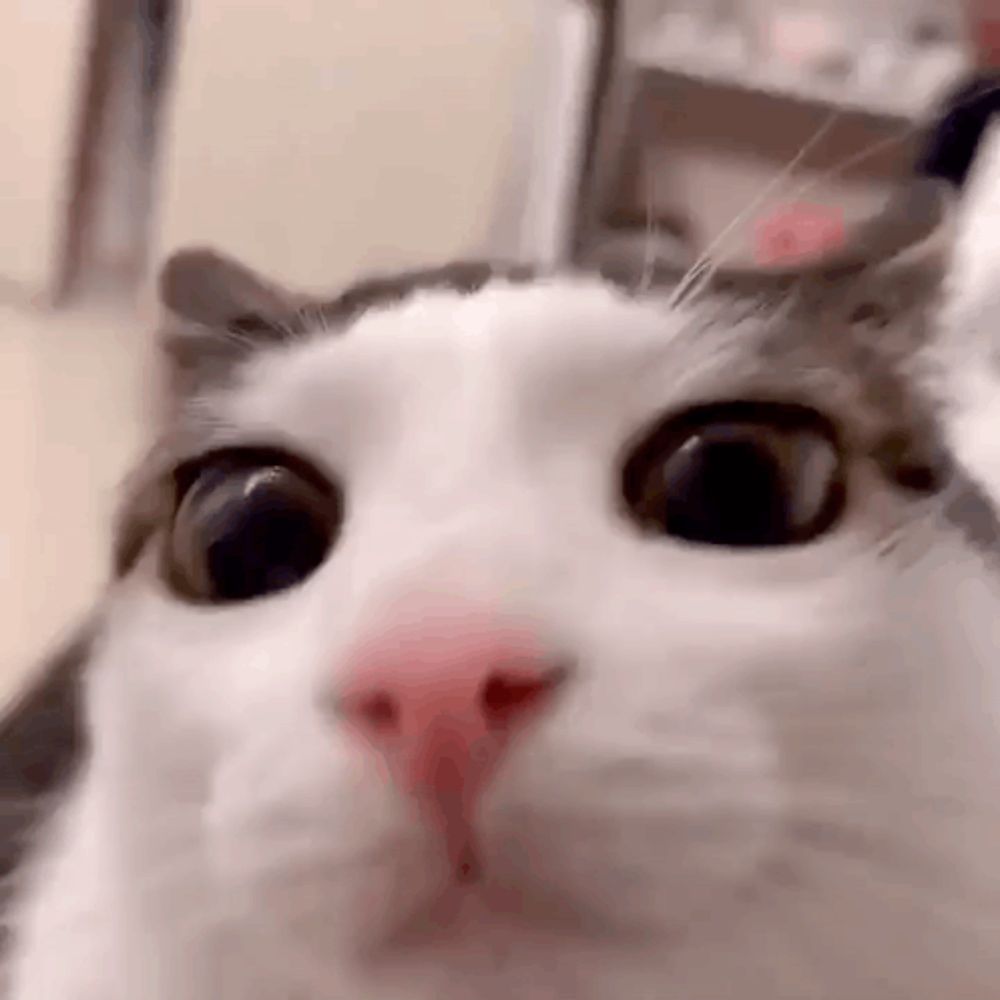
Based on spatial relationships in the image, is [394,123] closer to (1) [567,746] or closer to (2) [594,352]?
(2) [594,352]

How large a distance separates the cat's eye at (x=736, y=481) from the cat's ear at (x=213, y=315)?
17 cm

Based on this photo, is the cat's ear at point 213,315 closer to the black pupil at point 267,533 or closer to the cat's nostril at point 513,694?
the black pupil at point 267,533

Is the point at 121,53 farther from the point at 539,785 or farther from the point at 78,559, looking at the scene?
the point at 539,785

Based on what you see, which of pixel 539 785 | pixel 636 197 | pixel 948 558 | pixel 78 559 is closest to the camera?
pixel 539 785

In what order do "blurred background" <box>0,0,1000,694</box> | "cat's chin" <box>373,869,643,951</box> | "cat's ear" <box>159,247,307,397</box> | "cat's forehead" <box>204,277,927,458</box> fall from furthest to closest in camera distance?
"blurred background" <box>0,0,1000,694</box> → "cat's ear" <box>159,247,307,397</box> → "cat's forehead" <box>204,277,927,458</box> → "cat's chin" <box>373,869,643,951</box>

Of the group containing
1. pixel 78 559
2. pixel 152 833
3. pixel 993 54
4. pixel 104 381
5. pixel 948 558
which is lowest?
pixel 78 559

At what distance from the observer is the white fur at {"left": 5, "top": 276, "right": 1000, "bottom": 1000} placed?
337 mm

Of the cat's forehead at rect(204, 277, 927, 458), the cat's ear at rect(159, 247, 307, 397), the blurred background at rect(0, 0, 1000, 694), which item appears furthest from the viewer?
the blurred background at rect(0, 0, 1000, 694)

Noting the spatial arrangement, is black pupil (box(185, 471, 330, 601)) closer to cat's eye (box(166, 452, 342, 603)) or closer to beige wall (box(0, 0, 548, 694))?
cat's eye (box(166, 452, 342, 603))

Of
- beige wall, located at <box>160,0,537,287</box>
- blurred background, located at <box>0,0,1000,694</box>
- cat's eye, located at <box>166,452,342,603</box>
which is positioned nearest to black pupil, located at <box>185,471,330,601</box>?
cat's eye, located at <box>166,452,342,603</box>

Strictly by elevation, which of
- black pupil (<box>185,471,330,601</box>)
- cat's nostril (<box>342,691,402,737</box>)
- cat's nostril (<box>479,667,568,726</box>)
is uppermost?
cat's nostril (<box>479,667,568,726</box>)

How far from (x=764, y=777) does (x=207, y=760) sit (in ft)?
0.51

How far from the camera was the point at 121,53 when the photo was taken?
1.13m

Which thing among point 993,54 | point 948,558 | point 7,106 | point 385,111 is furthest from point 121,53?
point 948,558
